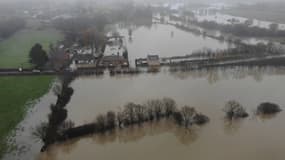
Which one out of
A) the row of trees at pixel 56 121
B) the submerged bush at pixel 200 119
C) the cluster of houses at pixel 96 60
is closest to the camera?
the row of trees at pixel 56 121

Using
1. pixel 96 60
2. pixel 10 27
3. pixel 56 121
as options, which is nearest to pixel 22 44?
pixel 10 27

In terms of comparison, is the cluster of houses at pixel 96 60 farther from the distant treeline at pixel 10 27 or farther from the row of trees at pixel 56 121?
the distant treeline at pixel 10 27

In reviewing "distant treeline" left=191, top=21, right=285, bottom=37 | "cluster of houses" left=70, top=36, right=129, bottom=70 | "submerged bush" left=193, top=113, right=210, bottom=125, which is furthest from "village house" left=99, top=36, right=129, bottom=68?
"distant treeline" left=191, top=21, right=285, bottom=37

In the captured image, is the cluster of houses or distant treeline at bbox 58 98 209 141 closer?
distant treeline at bbox 58 98 209 141

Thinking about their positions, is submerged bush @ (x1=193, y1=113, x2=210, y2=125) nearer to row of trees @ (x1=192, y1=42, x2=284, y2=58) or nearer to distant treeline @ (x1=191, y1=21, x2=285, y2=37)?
row of trees @ (x1=192, y1=42, x2=284, y2=58)

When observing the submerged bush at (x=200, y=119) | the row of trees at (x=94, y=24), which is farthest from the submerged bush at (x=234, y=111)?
the row of trees at (x=94, y=24)

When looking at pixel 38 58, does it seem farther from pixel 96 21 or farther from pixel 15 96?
pixel 96 21

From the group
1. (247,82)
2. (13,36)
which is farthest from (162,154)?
(13,36)
